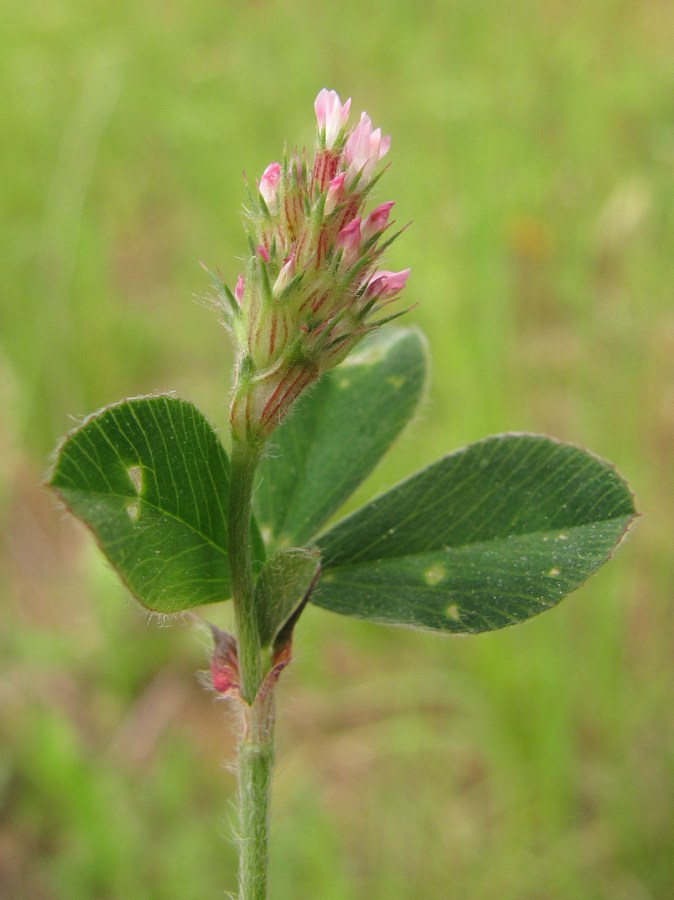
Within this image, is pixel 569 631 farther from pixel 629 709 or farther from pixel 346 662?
pixel 346 662

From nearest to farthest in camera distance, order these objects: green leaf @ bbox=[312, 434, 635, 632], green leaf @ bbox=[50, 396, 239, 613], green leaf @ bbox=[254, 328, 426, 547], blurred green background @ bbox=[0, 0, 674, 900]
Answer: green leaf @ bbox=[50, 396, 239, 613], green leaf @ bbox=[312, 434, 635, 632], green leaf @ bbox=[254, 328, 426, 547], blurred green background @ bbox=[0, 0, 674, 900]

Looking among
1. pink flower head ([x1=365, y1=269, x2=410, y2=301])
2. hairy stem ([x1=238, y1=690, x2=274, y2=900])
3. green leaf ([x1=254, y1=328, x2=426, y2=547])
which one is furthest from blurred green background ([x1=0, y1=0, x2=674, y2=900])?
hairy stem ([x1=238, y1=690, x2=274, y2=900])

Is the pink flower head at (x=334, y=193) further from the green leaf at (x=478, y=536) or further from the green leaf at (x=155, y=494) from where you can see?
the green leaf at (x=478, y=536)

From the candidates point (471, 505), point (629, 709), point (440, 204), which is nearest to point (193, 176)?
point (440, 204)

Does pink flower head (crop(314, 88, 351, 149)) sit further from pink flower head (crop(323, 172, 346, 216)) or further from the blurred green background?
the blurred green background

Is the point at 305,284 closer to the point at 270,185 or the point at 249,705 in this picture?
the point at 270,185

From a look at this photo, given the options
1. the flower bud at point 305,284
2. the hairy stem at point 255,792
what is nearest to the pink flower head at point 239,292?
the flower bud at point 305,284
